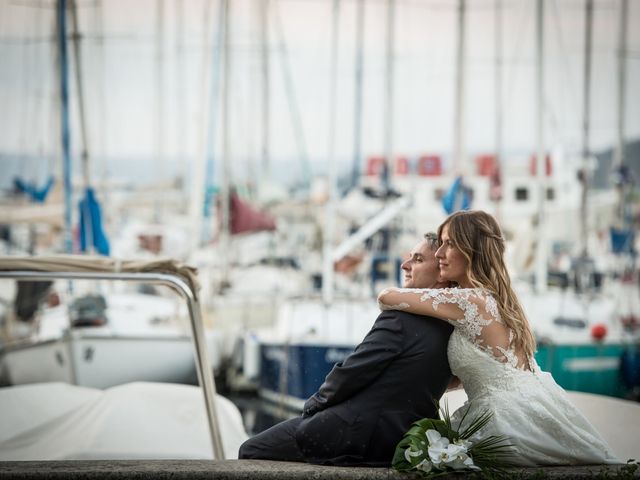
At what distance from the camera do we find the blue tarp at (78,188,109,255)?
12.0m

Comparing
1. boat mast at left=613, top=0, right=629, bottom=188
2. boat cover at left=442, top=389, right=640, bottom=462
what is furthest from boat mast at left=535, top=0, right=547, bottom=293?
boat cover at left=442, top=389, right=640, bottom=462

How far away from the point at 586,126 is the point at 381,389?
13882 mm

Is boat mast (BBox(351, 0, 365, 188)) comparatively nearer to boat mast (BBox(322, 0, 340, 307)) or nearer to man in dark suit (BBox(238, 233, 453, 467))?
boat mast (BBox(322, 0, 340, 307))

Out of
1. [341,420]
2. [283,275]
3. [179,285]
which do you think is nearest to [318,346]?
[283,275]

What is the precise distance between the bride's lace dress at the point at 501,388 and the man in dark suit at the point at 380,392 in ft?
0.23

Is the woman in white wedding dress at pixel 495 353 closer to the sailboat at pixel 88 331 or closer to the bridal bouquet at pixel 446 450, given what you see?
the bridal bouquet at pixel 446 450

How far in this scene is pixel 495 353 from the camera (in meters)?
3.38

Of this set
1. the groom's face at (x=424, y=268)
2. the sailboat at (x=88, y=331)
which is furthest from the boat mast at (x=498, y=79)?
the groom's face at (x=424, y=268)

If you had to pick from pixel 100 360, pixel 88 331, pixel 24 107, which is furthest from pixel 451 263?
pixel 24 107

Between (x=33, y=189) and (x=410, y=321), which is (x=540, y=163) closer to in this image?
(x=410, y=321)

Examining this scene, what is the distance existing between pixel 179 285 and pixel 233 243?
12.5 m

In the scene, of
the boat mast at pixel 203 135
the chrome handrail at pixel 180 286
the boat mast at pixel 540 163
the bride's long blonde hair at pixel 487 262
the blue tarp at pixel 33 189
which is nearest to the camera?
the bride's long blonde hair at pixel 487 262

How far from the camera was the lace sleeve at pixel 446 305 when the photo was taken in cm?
326

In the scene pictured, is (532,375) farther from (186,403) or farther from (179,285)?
(186,403)
